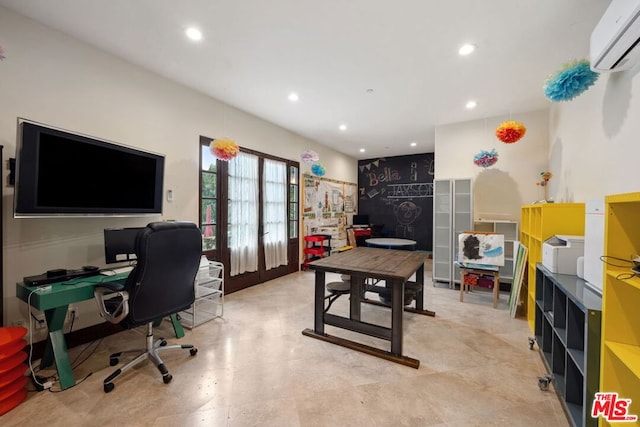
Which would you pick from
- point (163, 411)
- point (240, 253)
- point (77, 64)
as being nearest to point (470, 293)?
point (240, 253)

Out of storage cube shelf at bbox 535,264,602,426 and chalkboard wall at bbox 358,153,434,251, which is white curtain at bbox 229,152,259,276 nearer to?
storage cube shelf at bbox 535,264,602,426

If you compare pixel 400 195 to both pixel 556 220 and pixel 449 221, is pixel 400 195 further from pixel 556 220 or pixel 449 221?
pixel 556 220

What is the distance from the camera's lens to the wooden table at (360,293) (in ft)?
7.70

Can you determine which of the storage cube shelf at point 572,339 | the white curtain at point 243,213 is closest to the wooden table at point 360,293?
the storage cube shelf at point 572,339

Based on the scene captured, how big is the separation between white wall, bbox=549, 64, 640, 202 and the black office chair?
10.7 feet

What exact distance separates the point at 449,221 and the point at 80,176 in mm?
5115

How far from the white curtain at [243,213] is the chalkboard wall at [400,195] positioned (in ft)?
14.5

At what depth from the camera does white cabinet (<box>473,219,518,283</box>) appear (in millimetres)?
4469

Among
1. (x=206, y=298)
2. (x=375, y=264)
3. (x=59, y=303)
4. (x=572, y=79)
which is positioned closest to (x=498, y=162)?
(x=572, y=79)

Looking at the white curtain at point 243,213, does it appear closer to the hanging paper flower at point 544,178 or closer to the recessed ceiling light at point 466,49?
the recessed ceiling light at point 466,49

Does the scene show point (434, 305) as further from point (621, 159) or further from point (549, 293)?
point (621, 159)

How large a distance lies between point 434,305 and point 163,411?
333cm

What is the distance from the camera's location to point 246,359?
2359 mm

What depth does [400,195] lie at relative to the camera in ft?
25.6
